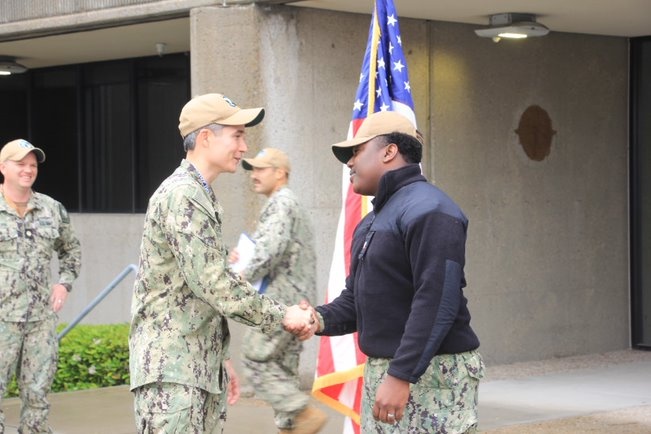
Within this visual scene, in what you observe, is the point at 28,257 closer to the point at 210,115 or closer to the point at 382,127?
the point at 210,115

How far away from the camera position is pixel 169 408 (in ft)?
15.1

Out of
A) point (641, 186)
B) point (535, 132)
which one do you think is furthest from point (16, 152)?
point (641, 186)

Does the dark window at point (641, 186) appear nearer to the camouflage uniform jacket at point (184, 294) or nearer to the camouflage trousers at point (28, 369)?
the camouflage trousers at point (28, 369)

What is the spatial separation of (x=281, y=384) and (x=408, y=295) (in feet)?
9.34

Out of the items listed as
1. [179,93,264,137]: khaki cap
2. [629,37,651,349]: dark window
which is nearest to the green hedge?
[629,37,651,349]: dark window

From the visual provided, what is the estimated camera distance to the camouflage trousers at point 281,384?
7.20 meters

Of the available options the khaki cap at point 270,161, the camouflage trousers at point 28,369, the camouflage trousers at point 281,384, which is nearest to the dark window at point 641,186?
the khaki cap at point 270,161

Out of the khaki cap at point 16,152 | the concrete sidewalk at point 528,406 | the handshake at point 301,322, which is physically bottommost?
the concrete sidewalk at point 528,406

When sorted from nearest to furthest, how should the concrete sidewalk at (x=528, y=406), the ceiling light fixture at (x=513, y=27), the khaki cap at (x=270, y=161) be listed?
the khaki cap at (x=270, y=161) → the concrete sidewalk at (x=528, y=406) → the ceiling light fixture at (x=513, y=27)

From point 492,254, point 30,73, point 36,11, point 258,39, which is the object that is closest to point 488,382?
point 492,254

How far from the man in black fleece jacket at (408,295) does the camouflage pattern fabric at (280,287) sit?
96.6 inches

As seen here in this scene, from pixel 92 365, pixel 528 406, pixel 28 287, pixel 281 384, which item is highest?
pixel 28 287

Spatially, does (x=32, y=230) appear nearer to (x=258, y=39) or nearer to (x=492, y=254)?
(x=258, y=39)

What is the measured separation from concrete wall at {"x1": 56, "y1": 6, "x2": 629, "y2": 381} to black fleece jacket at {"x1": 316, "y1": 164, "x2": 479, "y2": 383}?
4994 mm
